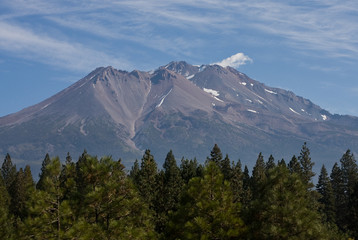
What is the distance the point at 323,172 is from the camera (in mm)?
112625

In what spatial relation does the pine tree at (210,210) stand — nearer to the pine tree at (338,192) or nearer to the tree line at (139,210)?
the tree line at (139,210)

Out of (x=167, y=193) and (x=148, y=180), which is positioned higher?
(x=148, y=180)

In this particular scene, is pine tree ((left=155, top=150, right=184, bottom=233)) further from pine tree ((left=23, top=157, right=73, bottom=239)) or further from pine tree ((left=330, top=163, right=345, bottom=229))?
pine tree ((left=330, top=163, right=345, bottom=229))

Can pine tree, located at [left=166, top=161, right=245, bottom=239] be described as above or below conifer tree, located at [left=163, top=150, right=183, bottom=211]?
below

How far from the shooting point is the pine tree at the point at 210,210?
101 feet

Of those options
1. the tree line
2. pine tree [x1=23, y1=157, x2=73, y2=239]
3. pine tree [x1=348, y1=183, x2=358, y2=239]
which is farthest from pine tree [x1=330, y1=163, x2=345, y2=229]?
pine tree [x1=23, y1=157, x2=73, y2=239]

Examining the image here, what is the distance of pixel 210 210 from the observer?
103 feet

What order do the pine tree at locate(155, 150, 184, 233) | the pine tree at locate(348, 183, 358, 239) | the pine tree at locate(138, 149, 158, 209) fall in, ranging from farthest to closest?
the pine tree at locate(348, 183, 358, 239), the pine tree at locate(155, 150, 184, 233), the pine tree at locate(138, 149, 158, 209)

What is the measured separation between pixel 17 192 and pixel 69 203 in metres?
73.0

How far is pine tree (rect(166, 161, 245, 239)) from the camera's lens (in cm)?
3089

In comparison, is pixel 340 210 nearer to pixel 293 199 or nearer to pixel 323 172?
pixel 323 172

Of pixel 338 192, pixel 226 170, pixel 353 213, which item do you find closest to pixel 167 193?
pixel 226 170

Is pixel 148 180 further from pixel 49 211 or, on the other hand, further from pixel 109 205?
pixel 49 211

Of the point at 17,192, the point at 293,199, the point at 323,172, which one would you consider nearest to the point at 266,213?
the point at 293,199
